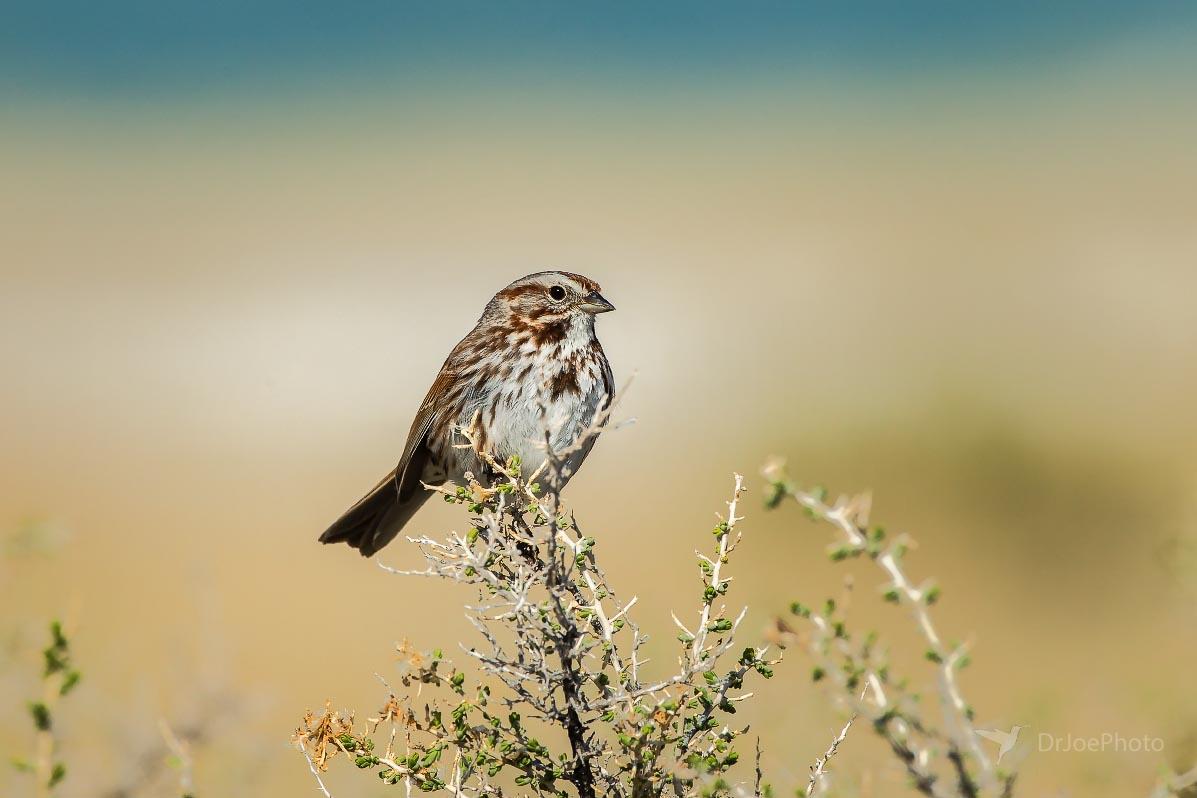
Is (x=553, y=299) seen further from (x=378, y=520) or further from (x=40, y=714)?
(x=40, y=714)

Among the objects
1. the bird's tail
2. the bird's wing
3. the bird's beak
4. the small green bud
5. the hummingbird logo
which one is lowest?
the hummingbird logo

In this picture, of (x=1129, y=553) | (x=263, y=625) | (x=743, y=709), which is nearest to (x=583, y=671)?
(x=743, y=709)

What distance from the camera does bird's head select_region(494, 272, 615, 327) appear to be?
13.1 ft

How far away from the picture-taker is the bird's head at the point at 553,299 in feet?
13.1

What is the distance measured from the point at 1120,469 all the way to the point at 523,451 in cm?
868

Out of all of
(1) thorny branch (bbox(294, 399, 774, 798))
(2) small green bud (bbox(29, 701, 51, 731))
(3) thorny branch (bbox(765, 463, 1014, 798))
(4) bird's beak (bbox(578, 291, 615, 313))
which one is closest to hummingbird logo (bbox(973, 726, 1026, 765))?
(3) thorny branch (bbox(765, 463, 1014, 798))

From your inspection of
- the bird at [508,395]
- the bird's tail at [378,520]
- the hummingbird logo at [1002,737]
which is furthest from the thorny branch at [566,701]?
the bird's tail at [378,520]

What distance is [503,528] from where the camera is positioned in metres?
2.43

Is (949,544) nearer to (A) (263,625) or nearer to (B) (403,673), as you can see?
(A) (263,625)

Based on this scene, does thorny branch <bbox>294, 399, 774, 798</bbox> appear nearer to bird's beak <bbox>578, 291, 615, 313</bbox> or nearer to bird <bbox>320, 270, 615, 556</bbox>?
bird <bbox>320, 270, 615, 556</bbox>

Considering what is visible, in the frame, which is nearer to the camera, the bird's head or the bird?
the bird

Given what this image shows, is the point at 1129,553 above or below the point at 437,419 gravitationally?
below

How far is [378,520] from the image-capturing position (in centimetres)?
414

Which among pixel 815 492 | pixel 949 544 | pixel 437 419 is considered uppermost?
pixel 437 419
